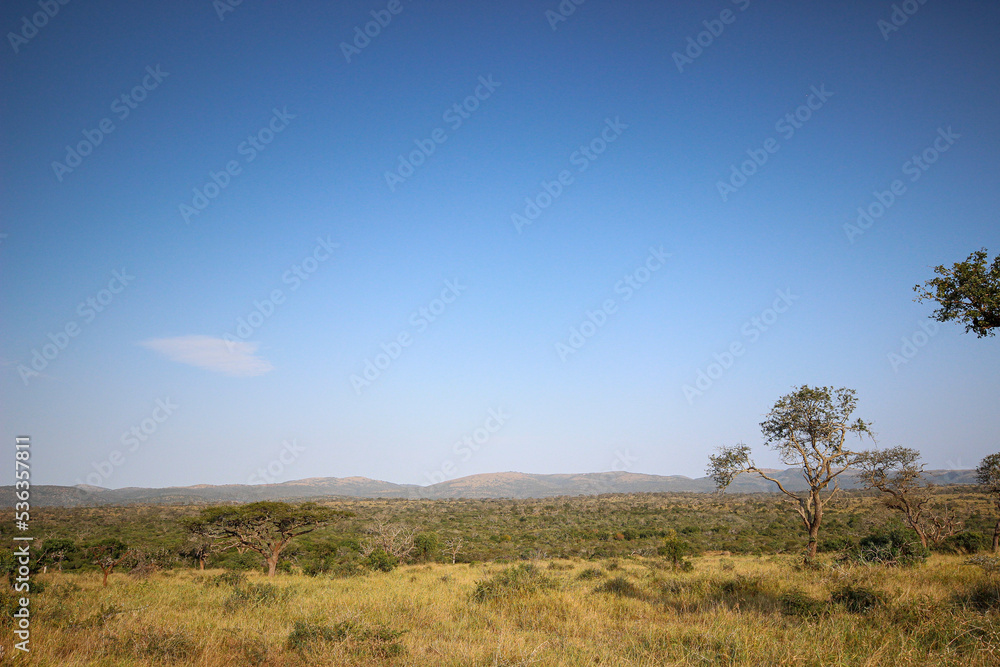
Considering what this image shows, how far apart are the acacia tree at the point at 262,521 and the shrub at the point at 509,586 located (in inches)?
569

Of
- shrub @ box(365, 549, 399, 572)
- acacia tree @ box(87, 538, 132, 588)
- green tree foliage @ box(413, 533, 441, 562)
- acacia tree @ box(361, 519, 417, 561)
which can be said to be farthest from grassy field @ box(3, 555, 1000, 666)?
green tree foliage @ box(413, 533, 441, 562)

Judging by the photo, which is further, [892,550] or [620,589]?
[892,550]

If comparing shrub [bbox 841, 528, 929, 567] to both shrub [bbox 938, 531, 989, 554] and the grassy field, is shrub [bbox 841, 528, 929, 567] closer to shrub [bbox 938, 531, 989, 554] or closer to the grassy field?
the grassy field

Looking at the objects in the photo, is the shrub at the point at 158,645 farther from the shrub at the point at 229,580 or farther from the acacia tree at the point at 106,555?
the acacia tree at the point at 106,555

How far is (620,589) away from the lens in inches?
514

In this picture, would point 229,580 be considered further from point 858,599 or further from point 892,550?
point 892,550

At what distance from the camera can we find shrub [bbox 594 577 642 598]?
40.5ft

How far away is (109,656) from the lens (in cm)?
664

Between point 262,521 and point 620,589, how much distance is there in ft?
Answer: 69.5

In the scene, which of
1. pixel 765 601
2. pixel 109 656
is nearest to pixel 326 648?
pixel 109 656

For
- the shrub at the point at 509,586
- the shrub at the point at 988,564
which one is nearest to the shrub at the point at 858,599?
the shrub at the point at 988,564

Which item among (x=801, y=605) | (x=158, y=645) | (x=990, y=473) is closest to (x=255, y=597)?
(x=158, y=645)

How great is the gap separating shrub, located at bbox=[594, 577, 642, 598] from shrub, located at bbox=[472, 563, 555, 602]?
1537 millimetres

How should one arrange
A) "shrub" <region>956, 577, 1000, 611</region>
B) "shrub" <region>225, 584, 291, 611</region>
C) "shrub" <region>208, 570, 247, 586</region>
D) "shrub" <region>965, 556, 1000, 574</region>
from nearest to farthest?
"shrub" <region>956, 577, 1000, 611</region>
"shrub" <region>965, 556, 1000, 574</region>
"shrub" <region>225, 584, 291, 611</region>
"shrub" <region>208, 570, 247, 586</region>
